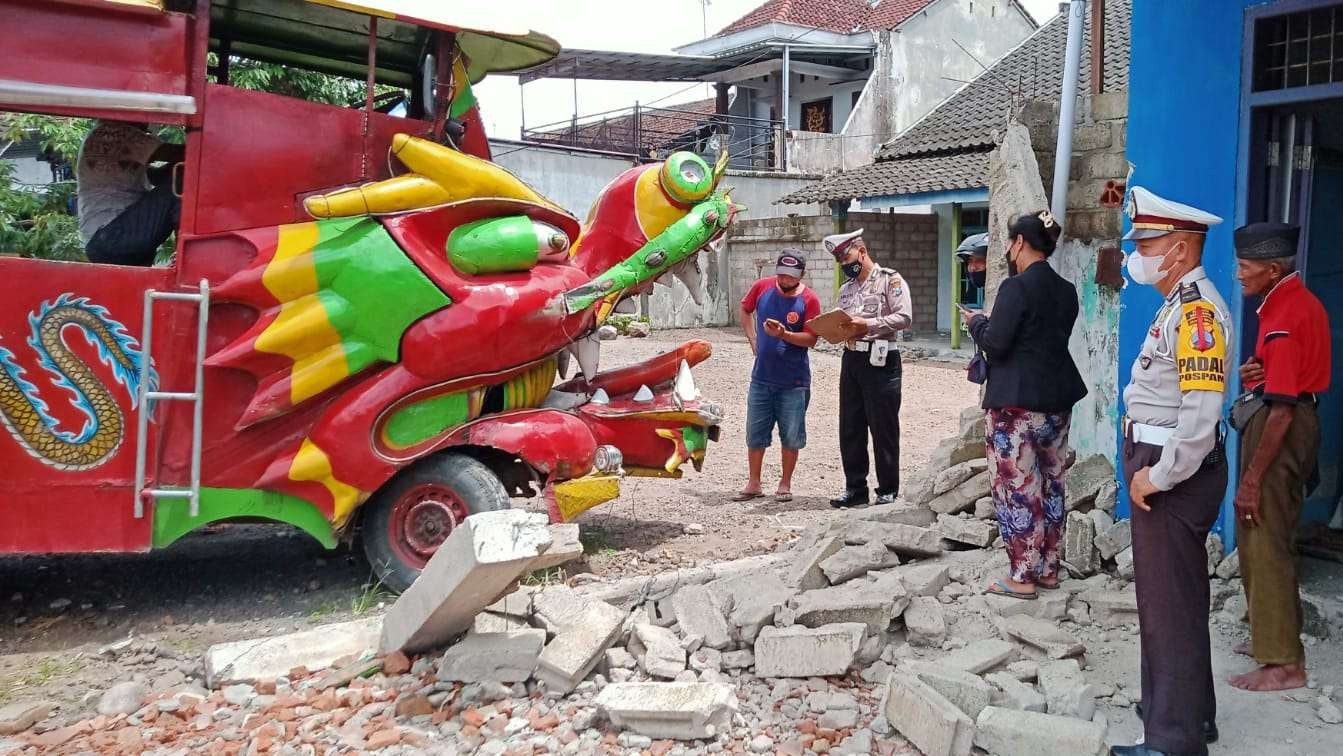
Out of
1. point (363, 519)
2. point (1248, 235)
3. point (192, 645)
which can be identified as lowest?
point (192, 645)

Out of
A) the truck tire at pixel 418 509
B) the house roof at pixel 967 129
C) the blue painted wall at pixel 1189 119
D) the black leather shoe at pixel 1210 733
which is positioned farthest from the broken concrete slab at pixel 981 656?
the house roof at pixel 967 129

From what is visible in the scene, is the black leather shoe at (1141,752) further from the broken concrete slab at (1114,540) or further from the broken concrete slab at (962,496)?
the broken concrete slab at (962,496)

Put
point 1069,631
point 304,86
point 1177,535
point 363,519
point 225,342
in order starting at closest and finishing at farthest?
point 1177,535 → point 1069,631 → point 225,342 → point 363,519 → point 304,86

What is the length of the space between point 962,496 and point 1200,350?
8.82 ft

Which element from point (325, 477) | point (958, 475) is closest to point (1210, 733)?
point (958, 475)

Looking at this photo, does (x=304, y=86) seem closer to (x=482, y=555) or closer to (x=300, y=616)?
(x=300, y=616)

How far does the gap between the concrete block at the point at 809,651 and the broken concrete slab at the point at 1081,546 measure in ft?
4.69

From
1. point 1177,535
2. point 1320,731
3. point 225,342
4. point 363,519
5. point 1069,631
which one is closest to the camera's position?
point 1177,535

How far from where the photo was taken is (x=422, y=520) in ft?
16.7

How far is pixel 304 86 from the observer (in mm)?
8461

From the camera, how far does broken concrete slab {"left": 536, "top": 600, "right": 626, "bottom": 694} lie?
3916mm

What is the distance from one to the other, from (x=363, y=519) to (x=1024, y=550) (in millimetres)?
3179

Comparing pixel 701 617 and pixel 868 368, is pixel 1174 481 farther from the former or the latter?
pixel 868 368

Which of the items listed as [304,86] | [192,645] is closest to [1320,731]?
[192,645]
